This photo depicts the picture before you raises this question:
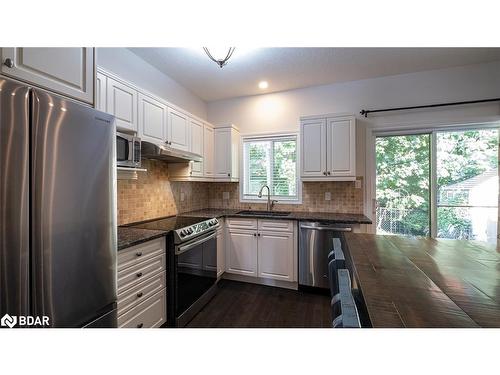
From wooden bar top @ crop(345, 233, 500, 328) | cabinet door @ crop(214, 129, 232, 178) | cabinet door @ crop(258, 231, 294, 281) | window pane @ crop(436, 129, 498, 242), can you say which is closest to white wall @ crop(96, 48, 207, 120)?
cabinet door @ crop(214, 129, 232, 178)

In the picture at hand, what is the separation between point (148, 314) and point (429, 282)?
180 cm

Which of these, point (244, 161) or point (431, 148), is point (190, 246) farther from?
point (431, 148)

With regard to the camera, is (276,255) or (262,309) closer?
(262,309)

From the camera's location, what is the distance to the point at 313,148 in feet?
9.11

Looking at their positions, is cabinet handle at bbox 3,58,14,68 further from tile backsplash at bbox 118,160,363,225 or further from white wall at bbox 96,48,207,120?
tile backsplash at bbox 118,160,363,225

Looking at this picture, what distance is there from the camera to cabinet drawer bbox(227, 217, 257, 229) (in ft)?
9.07

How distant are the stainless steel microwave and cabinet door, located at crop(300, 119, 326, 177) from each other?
2.01 meters

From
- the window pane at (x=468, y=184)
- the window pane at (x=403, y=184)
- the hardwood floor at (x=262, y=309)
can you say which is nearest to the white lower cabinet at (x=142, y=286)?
the hardwood floor at (x=262, y=309)

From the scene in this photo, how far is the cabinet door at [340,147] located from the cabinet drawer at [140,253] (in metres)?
2.17

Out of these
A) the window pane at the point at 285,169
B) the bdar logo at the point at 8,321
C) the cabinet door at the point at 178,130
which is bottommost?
the bdar logo at the point at 8,321

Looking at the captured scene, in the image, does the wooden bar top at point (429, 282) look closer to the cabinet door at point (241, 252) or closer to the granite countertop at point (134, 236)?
the granite countertop at point (134, 236)

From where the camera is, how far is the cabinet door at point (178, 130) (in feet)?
7.73

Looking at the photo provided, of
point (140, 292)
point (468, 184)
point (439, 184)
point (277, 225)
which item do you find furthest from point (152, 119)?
point (468, 184)
